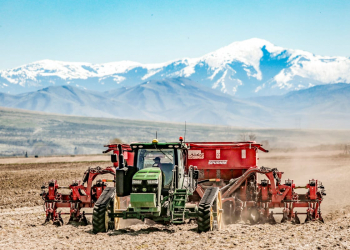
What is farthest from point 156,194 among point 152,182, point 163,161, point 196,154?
point 196,154

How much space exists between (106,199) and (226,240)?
3638mm

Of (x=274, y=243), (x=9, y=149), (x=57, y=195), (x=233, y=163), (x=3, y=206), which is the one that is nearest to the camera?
(x=274, y=243)

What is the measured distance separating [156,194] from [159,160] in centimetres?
142

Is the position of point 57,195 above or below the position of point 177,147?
below

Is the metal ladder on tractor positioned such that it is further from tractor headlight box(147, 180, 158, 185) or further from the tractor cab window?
tractor headlight box(147, 180, 158, 185)

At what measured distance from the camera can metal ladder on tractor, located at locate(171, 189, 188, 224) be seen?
44.9ft

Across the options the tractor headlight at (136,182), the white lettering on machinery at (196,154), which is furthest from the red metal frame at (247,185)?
the tractor headlight at (136,182)

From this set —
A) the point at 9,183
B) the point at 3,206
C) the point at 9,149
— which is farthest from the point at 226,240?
the point at 9,149

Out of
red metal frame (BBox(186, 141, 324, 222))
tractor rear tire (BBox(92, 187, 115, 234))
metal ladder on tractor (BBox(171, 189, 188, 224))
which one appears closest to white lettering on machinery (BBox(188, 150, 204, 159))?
red metal frame (BBox(186, 141, 324, 222))

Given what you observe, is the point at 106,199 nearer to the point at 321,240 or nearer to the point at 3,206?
the point at 321,240

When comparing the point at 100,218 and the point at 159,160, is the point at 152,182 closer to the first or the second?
the point at 159,160

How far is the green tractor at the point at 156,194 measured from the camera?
13414 millimetres

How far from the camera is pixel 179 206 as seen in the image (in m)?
13.8

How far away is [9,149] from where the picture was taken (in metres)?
189
